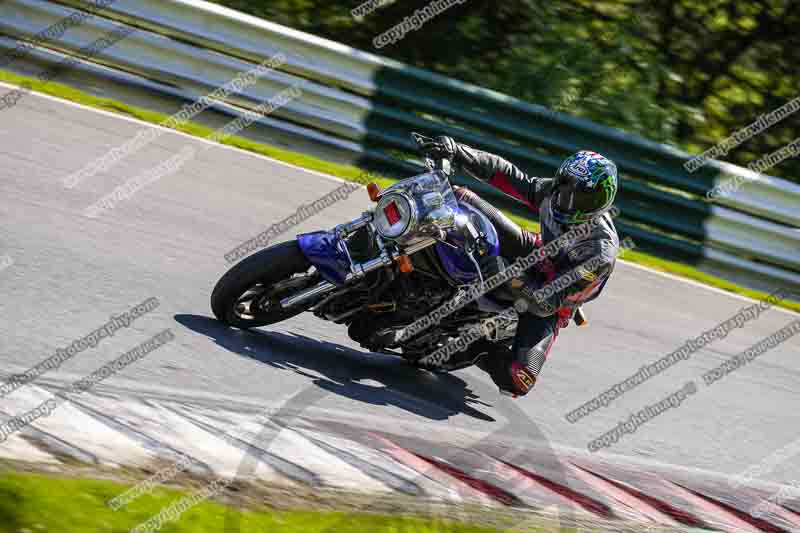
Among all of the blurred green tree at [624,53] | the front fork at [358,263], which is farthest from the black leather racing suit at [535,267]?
the blurred green tree at [624,53]

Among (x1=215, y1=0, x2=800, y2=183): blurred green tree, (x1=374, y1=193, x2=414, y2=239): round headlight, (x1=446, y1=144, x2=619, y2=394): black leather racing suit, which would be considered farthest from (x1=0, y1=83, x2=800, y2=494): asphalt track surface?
(x1=215, y1=0, x2=800, y2=183): blurred green tree

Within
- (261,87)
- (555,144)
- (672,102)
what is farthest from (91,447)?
(672,102)

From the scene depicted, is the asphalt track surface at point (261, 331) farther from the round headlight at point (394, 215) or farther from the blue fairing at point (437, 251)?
the round headlight at point (394, 215)

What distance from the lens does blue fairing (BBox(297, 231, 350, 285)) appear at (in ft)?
17.8

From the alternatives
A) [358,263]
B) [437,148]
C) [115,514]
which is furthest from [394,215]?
[115,514]

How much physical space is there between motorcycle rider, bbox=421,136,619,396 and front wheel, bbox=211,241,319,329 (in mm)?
976

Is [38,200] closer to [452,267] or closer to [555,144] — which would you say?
[452,267]

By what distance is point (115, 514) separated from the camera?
3709 mm

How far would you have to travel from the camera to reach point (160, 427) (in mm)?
4477

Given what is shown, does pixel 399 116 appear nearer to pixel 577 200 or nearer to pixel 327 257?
pixel 577 200

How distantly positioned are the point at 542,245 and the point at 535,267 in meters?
0.15

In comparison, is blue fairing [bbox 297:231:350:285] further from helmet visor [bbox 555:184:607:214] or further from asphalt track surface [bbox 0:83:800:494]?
helmet visor [bbox 555:184:607:214]

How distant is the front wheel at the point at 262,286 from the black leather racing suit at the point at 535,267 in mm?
1020

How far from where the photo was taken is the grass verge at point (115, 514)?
11.6 ft
